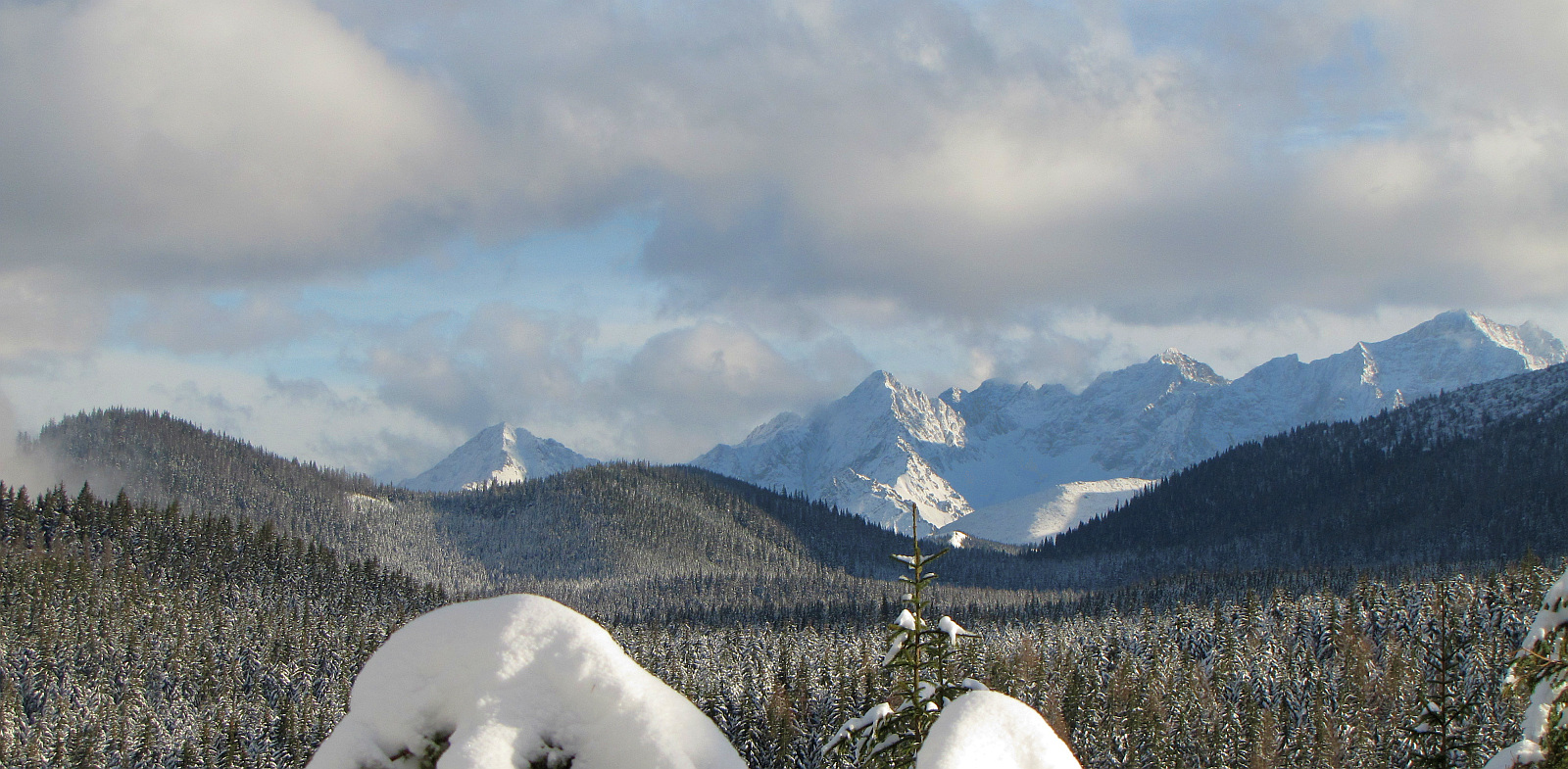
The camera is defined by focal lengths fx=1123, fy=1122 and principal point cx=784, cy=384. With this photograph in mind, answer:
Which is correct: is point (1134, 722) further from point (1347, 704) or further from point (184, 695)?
point (184, 695)

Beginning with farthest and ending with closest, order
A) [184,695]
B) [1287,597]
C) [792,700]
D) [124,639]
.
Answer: [1287,597] < [124,639] < [184,695] < [792,700]

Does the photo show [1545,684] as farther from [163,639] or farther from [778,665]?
[163,639]

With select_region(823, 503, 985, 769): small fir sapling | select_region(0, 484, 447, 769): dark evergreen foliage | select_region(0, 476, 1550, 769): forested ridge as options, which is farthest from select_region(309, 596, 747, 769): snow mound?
select_region(0, 484, 447, 769): dark evergreen foliage

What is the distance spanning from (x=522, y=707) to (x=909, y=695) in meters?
13.7

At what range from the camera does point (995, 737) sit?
5.71 metres

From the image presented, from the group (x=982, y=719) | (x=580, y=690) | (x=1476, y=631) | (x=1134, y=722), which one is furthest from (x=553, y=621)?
(x=1476, y=631)

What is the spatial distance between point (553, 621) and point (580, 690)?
1.15ft

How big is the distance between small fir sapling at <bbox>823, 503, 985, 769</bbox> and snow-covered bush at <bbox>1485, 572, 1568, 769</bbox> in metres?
7.04

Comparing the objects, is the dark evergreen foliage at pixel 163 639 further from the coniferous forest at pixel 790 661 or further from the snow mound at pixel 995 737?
the snow mound at pixel 995 737

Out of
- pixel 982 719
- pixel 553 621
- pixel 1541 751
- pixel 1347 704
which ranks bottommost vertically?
pixel 1347 704

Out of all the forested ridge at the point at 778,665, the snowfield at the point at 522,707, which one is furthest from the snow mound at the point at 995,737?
the forested ridge at the point at 778,665

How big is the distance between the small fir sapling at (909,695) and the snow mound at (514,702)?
12.4m

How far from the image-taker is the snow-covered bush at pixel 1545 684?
13.1m

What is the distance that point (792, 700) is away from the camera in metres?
87.3
